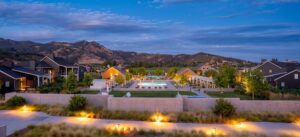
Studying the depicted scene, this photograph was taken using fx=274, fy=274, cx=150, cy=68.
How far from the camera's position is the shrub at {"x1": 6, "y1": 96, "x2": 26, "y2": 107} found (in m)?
22.3

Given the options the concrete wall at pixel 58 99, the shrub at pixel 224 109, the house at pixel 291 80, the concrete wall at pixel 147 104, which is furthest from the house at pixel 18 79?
the house at pixel 291 80

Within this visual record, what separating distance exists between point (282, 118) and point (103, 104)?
13.0m

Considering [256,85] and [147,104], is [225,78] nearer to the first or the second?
[256,85]

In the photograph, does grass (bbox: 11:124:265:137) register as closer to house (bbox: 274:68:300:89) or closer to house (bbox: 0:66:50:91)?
house (bbox: 0:66:50:91)

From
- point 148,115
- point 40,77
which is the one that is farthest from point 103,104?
point 40,77

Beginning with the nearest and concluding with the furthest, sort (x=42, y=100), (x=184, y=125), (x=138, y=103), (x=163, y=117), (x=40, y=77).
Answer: (x=184, y=125)
(x=163, y=117)
(x=138, y=103)
(x=42, y=100)
(x=40, y=77)

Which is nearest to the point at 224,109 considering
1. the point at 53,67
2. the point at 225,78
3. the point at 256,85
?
the point at 256,85

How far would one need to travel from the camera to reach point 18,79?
113 feet

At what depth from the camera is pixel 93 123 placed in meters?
16.9

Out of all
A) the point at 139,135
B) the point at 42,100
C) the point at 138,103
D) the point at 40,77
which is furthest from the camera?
the point at 40,77

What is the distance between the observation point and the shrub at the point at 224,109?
61.0 feet

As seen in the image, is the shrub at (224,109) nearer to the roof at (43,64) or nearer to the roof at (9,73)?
the roof at (9,73)

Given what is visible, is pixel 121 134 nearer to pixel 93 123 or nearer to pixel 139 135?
pixel 139 135

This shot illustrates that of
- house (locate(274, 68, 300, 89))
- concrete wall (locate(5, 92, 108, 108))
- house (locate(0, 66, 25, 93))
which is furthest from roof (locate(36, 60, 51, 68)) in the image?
house (locate(274, 68, 300, 89))
